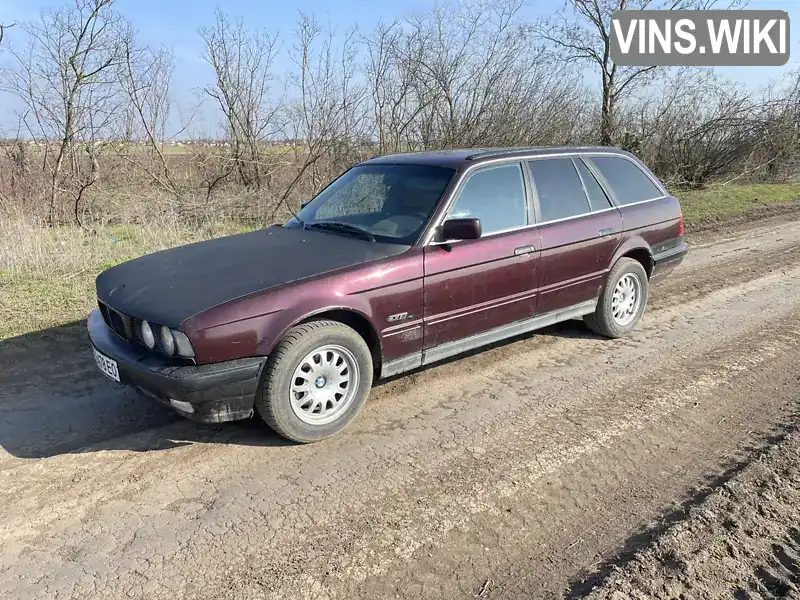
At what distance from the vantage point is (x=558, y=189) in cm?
Result: 501

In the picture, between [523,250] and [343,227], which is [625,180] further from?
[343,227]

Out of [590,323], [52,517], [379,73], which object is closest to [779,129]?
[379,73]

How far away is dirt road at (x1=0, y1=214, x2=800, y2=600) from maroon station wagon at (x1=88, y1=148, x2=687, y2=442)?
1.28 feet

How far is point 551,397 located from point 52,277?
20.1 feet

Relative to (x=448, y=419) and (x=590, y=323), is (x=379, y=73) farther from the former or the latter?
(x=448, y=419)

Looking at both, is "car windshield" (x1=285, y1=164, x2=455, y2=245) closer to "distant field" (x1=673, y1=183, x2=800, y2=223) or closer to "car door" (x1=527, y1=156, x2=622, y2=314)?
"car door" (x1=527, y1=156, x2=622, y2=314)

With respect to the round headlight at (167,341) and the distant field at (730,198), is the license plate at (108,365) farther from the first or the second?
the distant field at (730,198)

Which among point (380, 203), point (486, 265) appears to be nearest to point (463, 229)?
point (486, 265)

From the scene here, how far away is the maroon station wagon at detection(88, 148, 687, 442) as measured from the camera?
3.33 m

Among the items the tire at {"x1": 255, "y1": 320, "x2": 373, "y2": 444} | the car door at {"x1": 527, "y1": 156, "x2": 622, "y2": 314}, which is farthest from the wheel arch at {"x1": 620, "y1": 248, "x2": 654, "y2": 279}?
the tire at {"x1": 255, "y1": 320, "x2": 373, "y2": 444}

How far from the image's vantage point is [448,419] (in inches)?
154

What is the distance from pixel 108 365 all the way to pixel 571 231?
364 centimetres

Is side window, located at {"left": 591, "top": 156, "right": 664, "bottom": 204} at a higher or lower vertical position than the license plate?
higher

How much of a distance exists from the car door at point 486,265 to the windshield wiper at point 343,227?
0.49 m
